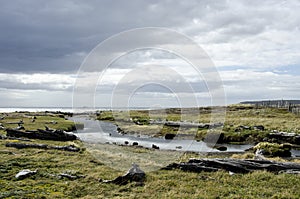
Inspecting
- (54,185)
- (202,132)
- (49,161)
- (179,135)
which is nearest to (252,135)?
(202,132)

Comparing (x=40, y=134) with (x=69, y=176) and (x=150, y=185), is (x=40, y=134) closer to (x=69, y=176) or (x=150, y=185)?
(x=69, y=176)

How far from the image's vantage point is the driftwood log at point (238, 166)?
80.6 feet

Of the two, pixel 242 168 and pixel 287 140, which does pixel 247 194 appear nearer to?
pixel 242 168

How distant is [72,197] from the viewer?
18109 mm

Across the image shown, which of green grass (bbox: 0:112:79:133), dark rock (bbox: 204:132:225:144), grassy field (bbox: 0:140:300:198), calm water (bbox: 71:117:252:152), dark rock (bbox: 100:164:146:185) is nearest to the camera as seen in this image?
grassy field (bbox: 0:140:300:198)

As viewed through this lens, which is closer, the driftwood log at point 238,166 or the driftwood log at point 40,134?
the driftwood log at point 238,166

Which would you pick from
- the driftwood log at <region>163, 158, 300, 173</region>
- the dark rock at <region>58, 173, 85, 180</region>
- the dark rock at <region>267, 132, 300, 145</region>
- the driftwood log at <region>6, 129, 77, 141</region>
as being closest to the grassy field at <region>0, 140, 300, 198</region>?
the dark rock at <region>58, 173, 85, 180</region>

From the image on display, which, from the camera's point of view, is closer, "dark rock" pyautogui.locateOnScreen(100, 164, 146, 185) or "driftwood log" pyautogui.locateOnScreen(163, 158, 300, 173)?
"dark rock" pyautogui.locateOnScreen(100, 164, 146, 185)

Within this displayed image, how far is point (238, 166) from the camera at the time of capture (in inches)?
974

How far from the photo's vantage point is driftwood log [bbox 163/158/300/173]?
24.6 metres

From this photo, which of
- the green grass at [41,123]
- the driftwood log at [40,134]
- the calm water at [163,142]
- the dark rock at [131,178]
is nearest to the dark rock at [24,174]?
the dark rock at [131,178]

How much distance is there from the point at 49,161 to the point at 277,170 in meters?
20.3

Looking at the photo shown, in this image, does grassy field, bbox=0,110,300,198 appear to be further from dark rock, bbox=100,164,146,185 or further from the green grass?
the green grass

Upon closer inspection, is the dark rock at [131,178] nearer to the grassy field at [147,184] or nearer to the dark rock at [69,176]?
the grassy field at [147,184]
